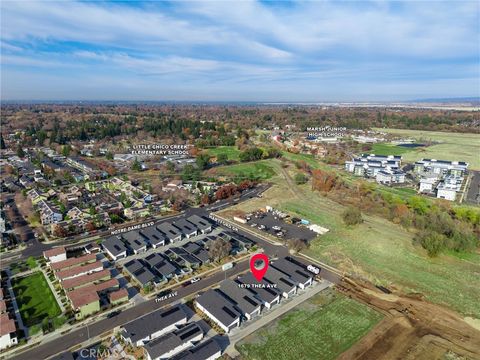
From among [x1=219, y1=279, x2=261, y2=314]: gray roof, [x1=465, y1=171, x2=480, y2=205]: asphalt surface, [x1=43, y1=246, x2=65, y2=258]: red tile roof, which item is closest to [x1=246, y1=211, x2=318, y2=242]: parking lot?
[x1=219, y1=279, x2=261, y2=314]: gray roof

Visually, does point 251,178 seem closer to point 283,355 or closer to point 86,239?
point 86,239

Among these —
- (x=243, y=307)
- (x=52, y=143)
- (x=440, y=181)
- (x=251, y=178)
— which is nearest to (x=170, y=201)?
(x=251, y=178)

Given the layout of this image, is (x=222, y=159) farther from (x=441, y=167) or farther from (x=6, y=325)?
(x=6, y=325)

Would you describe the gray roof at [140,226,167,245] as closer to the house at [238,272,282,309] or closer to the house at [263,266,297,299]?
the house at [238,272,282,309]

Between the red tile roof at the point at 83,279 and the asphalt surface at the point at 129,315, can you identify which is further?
the red tile roof at the point at 83,279

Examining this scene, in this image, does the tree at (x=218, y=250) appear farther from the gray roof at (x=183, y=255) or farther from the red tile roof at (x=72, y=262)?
the red tile roof at (x=72, y=262)

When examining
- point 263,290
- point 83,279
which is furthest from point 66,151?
point 263,290

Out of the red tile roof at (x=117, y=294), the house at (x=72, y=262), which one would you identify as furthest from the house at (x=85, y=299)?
the house at (x=72, y=262)
